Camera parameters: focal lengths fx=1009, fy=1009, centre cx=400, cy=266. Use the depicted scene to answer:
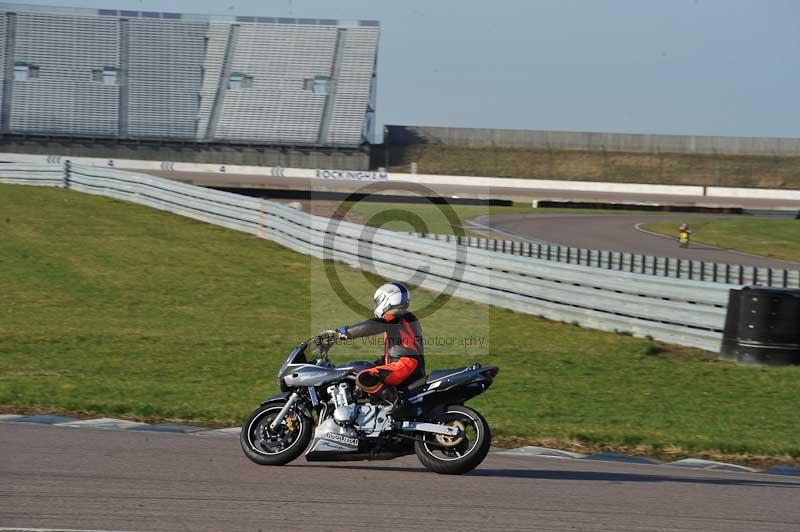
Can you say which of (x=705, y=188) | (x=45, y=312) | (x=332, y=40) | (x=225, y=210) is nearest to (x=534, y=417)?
(x=45, y=312)

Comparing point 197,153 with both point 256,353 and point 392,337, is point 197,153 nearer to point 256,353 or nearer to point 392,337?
point 256,353

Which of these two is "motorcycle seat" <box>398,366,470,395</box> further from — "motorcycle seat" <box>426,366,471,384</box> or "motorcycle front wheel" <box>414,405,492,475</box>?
"motorcycle front wheel" <box>414,405,492,475</box>

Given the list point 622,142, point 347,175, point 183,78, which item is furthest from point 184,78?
point 622,142

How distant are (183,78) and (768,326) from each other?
59.3 m

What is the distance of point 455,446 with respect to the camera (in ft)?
25.4

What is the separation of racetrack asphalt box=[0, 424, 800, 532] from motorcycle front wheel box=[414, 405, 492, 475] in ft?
0.35

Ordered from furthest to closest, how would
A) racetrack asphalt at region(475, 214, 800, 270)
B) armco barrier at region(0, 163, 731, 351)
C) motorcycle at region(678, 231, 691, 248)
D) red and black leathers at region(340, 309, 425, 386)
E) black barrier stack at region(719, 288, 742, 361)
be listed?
1. motorcycle at region(678, 231, 691, 248)
2. racetrack asphalt at region(475, 214, 800, 270)
3. armco barrier at region(0, 163, 731, 351)
4. black barrier stack at region(719, 288, 742, 361)
5. red and black leathers at region(340, 309, 425, 386)

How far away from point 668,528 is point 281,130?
6168 centimetres

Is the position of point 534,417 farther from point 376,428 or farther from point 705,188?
Answer: point 705,188

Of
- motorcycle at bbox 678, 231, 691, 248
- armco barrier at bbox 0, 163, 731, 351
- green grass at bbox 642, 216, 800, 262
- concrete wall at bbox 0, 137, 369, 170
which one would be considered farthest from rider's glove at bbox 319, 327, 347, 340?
concrete wall at bbox 0, 137, 369, 170

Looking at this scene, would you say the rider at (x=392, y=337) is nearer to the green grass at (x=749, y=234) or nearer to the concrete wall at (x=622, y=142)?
the green grass at (x=749, y=234)

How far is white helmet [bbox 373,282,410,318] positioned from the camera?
25.8 feet

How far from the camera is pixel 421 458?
7.82m

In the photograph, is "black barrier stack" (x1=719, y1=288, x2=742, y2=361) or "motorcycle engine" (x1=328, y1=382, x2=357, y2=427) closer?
"motorcycle engine" (x1=328, y1=382, x2=357, y2=427)
